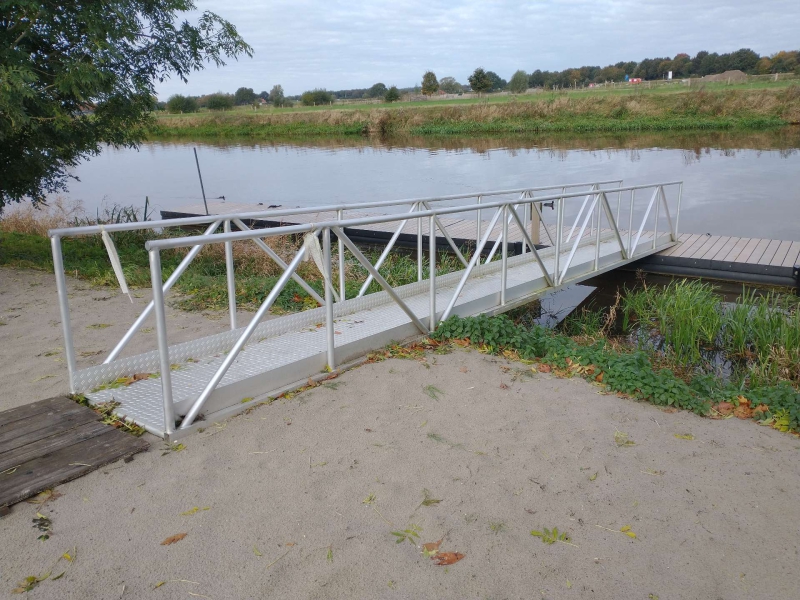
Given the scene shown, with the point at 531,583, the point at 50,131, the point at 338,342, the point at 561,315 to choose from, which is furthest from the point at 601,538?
the point at 50,131

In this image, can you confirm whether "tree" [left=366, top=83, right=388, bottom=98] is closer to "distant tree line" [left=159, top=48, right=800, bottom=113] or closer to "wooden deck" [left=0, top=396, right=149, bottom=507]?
"distant tree line" [left=159, top=48, right=800, bottom=113]

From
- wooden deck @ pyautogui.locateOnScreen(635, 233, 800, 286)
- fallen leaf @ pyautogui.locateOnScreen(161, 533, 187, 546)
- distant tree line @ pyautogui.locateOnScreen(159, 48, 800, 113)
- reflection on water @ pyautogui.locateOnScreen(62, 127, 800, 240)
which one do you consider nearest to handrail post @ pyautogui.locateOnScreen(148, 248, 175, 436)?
fallen leaf @ pyautogui.locateOnScreen(161, 533, 187, 546)

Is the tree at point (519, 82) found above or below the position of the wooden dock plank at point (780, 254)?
above

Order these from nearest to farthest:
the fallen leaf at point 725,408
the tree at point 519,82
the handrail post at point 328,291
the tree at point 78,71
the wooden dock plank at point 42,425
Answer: the wooden dock plank at point 42,425, the fallen leaf at point 725,408, the handrail post at point 328,291, the tree at point 78,71, the tree at point 519,82

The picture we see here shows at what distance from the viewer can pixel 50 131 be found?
8.77 metres

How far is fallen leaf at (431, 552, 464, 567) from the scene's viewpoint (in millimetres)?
2666

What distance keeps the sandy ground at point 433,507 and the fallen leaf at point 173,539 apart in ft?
0.08

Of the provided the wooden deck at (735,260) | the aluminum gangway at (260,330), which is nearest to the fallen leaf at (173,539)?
the aluminum gangway at (260,330)

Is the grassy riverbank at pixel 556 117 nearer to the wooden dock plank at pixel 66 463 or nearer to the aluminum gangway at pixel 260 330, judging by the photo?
the aluminum gangway at pixel 260 330

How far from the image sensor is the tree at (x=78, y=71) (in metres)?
7.64

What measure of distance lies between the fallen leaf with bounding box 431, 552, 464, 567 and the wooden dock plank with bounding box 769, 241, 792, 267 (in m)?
8.84

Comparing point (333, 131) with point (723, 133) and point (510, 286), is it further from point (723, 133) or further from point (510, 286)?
point (510, 286)

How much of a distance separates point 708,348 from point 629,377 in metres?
3.18

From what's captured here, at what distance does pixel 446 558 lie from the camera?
2689 millimetres
